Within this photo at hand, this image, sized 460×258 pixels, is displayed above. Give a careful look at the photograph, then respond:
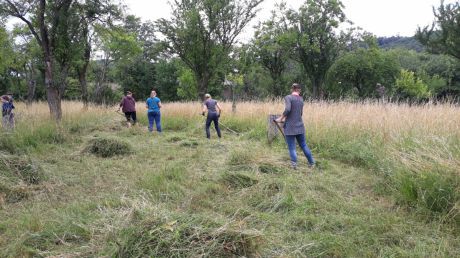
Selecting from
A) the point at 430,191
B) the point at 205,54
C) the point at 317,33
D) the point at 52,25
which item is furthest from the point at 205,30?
the point at 430,191

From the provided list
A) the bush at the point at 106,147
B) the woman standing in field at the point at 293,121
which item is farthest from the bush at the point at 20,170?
the woman standing in field at the point at 293,121

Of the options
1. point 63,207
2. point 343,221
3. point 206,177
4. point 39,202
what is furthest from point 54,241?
point 343,221

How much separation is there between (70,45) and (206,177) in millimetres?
10189

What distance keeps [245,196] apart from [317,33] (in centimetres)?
2689

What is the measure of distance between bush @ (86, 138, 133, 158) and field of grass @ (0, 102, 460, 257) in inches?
1.0

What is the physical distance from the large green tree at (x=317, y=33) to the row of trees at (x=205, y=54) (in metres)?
0.09

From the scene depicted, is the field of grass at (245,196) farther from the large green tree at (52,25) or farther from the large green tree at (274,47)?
the large green tree at (274,47)

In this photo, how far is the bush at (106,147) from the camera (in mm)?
7659

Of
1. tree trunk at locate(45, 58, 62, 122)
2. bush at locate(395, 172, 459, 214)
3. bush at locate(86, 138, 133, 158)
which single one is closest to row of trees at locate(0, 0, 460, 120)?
tree trunk at locate(45, 58, 62, 122)

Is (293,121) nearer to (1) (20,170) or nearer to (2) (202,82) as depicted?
(1) (20,170)

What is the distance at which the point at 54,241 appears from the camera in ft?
11.2

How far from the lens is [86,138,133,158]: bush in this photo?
766 centimetres

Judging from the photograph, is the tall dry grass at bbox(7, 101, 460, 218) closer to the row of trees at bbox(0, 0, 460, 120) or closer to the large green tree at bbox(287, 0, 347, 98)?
the row of trees at bbox(0, 0, 460, 120)

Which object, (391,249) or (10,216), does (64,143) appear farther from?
(391,249)
